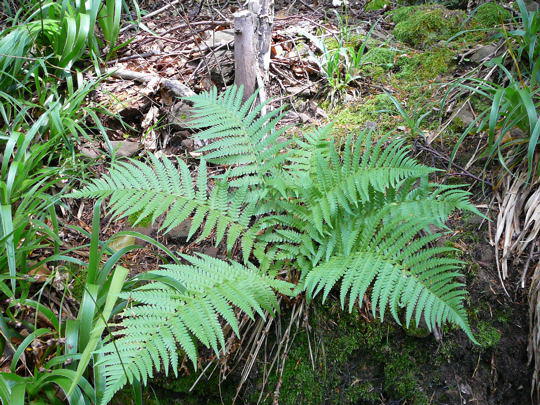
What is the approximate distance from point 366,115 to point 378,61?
614 mm

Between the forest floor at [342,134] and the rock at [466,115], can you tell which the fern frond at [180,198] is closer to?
the forest floor at [342,134]

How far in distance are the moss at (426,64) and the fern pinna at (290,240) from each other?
1083 mm

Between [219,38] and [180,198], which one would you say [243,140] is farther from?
[219,38]

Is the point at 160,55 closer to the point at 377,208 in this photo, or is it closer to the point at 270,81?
the point at 270,81

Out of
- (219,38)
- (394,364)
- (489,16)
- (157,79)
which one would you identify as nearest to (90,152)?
(157,79)

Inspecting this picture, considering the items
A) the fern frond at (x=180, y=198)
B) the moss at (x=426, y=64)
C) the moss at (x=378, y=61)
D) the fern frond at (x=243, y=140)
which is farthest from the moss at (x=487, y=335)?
the moss at (x=378, y=61)

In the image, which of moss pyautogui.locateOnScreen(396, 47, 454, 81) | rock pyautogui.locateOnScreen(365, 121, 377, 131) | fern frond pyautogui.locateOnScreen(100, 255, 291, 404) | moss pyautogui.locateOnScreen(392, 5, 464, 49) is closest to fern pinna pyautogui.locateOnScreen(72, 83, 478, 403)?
fern frond pyautogui.locateOnScreen(100, 255, 291, 404)

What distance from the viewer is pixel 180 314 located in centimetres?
176

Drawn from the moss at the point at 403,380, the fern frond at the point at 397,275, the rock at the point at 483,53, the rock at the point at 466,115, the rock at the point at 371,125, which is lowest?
the moss at the point at 403,380

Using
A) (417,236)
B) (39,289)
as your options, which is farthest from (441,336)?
(39,289)

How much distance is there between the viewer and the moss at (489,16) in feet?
10.9

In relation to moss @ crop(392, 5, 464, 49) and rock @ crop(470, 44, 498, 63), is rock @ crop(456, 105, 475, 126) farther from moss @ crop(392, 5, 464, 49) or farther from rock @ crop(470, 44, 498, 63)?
moss @ crop(392, 5, 464, 49)

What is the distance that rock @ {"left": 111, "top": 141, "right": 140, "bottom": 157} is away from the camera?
2.99m

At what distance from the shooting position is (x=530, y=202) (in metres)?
2.29
